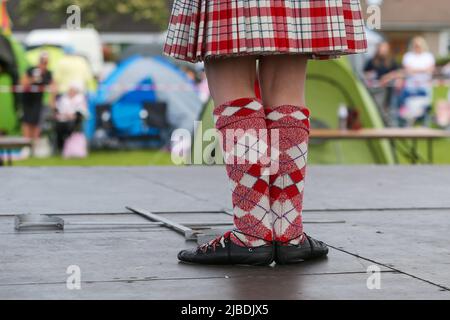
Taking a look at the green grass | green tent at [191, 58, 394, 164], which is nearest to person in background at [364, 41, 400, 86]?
the green grass

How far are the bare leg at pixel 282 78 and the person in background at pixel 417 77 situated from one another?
17146 mm

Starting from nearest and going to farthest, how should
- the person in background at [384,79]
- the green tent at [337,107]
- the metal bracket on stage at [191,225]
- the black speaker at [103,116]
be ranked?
the metal bracket on stage at [191,225] → the green tent at [337,107] → the black speaker at [103,116] → the person in background at [384,79]

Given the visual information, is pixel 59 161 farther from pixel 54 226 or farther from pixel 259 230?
pixel 259 230

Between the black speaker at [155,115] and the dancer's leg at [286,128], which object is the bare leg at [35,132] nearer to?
the black speaker at [155,115]

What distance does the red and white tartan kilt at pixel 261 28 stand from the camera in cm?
325

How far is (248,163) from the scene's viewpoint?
10.9ft

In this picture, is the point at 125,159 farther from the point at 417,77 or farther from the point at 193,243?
the point at 193,243

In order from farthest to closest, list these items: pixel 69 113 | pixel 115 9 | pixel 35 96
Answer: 1. pixel 115 9
2. pixel 35 96
3. pixel 69 113

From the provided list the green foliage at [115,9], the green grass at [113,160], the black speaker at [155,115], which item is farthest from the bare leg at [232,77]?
the green foliage at [115,9]

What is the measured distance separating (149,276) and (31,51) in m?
18.0

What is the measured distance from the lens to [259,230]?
337cm

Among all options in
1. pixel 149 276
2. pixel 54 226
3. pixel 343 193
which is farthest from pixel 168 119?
pixel 149 276

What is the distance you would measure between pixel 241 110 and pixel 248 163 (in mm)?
161

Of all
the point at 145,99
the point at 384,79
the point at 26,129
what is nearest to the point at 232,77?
the point at 26,129
